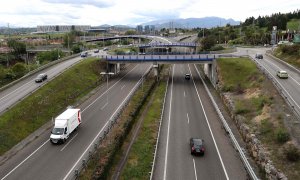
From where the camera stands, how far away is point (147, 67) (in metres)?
116

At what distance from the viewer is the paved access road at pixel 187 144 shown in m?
35.8

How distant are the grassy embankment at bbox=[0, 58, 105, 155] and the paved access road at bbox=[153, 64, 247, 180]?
20451mm

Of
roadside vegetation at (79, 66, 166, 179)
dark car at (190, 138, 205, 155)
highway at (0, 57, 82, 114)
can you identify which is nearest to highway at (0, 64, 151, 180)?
roadside vegetation at (79, 66, 166, 179)

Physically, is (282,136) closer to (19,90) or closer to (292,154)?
(292,154)

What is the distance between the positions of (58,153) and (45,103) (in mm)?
21448

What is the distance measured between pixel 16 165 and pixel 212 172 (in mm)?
23231

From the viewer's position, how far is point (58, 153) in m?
40.6

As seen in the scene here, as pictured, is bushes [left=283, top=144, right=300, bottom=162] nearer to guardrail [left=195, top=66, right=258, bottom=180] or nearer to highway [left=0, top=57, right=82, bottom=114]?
guardrail [left=195, top=66, right=258, bottom=180]

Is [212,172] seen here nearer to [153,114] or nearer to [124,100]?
[153,114]

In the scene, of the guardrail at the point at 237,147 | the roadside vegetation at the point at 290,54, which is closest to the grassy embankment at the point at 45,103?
the guardrail at the point at 237,147

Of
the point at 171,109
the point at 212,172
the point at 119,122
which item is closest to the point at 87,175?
the point at 212,172

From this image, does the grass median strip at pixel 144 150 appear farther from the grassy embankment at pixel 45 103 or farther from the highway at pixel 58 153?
the grassy embankment at pixel 45 103

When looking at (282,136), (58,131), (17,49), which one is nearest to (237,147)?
(282,136)

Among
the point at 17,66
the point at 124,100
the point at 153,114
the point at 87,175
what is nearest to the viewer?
the point at 87,175
